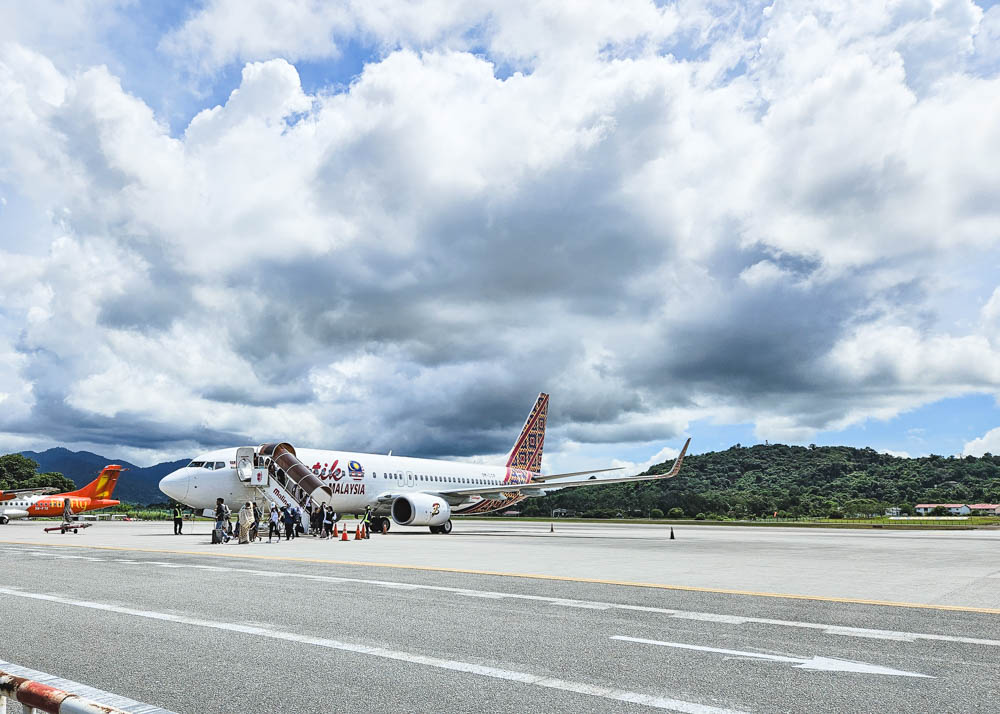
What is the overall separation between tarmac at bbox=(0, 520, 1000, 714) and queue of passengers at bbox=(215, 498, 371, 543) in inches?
445

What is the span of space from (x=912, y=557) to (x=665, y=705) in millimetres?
20073

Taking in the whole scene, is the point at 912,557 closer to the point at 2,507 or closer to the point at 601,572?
the point at 601,572

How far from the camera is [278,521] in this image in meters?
29.8

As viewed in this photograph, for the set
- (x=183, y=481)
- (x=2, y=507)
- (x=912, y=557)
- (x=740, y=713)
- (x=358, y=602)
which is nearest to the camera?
(x=740, y=713)

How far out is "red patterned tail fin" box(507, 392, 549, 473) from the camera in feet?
184

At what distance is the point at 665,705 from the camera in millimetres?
5789

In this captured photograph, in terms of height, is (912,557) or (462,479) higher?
(462,479)

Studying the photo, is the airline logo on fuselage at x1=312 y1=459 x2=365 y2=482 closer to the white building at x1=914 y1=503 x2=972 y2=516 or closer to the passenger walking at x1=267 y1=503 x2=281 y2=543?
the passenger walking at x1=267 y1=503 x2=281 y2=543

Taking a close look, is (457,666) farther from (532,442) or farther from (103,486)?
(103,486)

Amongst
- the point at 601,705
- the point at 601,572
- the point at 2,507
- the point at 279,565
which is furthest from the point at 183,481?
the point at 2,507

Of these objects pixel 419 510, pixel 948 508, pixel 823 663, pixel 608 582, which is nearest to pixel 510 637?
pixel 823 663

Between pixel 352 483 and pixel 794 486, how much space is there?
11970cm

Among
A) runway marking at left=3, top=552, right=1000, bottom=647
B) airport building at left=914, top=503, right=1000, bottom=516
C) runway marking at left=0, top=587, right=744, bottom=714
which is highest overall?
runway marking at left=0, top=587, right=744, bottom=714

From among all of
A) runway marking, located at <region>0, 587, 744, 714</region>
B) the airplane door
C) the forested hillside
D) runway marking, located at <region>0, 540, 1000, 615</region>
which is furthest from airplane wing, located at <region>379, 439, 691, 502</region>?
the forested hillside
